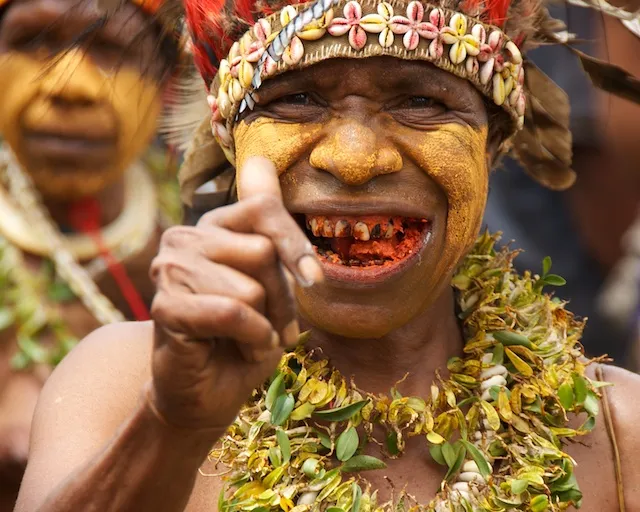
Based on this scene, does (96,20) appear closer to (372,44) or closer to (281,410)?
(372,44)

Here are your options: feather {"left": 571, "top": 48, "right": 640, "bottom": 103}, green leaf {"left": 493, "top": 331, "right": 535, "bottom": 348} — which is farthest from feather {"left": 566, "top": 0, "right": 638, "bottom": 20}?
green leaf {"left": 493, "top": 331, "right": 535, "bottom": 348}

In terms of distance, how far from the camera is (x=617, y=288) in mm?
7223

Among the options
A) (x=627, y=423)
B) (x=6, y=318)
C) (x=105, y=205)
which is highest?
(x=627, y=423)

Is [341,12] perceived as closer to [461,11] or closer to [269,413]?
[461,11]

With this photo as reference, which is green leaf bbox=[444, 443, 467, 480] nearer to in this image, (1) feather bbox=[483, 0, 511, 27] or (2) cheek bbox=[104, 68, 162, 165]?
(1) feather bbox=[483, 0, 511, 27]

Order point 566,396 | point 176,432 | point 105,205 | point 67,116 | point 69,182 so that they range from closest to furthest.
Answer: point 176,432
point 566,396
point 67,116
point 69,182
point 105,205

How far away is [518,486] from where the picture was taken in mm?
3102

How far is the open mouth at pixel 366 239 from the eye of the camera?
3088mm

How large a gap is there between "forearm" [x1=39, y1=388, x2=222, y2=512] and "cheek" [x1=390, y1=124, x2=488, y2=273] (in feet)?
3.16

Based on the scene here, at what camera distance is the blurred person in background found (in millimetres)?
7113

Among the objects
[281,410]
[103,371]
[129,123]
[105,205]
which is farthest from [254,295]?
[105,205]

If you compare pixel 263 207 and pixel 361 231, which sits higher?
pixel 263 207

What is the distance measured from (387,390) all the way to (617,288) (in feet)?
13.6

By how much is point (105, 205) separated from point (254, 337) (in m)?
3.82
